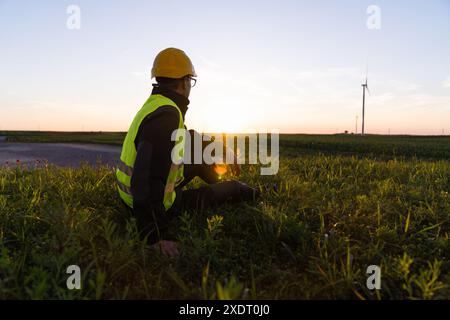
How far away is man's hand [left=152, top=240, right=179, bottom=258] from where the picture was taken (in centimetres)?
267

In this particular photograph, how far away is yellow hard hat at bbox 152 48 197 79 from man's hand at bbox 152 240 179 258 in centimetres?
172

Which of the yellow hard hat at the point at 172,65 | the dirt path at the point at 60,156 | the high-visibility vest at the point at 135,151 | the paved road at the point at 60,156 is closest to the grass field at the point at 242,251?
the high-visibility vest at the point at 135,151

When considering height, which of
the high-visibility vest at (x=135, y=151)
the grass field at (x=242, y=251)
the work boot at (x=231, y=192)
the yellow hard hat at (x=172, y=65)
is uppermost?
the yellow hard hat at (x=172, y=65)

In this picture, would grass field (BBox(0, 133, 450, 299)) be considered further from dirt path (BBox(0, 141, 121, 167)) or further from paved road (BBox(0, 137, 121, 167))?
dirt path (BBox(0, 141, 121, 167))

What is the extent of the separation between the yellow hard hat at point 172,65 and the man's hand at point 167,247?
67.9 inches

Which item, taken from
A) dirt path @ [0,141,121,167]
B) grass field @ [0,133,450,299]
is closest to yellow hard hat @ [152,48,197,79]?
grass field @ [0,133,450,299]

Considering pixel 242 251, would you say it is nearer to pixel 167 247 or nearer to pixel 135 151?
pixel 167 247

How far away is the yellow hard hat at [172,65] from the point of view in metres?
3.36

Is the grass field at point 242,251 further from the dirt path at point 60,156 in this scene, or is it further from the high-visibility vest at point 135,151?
the dirt path at point 60,156

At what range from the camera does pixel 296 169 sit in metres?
7.12

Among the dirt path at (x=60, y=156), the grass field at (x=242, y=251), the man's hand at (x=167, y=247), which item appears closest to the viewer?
the grass field at (x=242, y=251)

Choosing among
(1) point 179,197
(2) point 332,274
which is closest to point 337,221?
(2) point 332,274

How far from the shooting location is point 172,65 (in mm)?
3363

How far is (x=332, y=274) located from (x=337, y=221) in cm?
104
